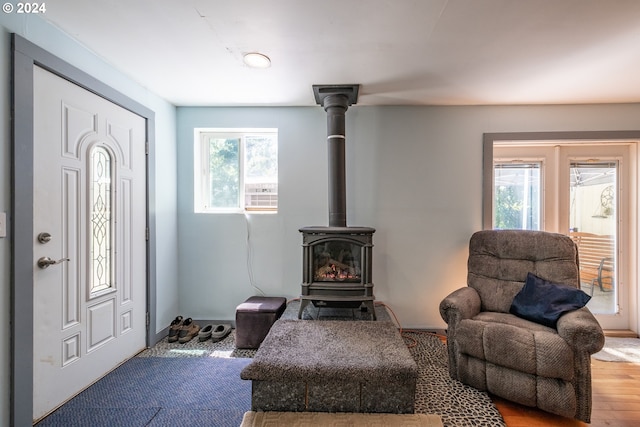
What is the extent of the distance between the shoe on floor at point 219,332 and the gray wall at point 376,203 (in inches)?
7.0

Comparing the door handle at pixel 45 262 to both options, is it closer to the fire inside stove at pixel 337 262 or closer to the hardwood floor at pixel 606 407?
the fire inside stove at pixel 337 262

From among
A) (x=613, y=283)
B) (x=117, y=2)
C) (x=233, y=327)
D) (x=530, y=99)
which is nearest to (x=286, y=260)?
(x=233, y=327)

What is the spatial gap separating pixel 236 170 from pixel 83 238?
146 cm

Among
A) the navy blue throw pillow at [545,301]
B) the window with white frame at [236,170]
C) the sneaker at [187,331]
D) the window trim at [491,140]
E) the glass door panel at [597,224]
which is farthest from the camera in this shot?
the window with white frame at [236,170]

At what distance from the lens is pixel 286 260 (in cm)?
283

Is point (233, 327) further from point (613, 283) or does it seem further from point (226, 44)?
point (613, 283)

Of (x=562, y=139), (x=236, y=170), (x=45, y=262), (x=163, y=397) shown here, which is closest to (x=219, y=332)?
(x=163, y=397)

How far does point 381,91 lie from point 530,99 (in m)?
1.45

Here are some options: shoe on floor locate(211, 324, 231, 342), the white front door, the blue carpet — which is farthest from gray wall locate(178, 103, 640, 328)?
the blue carpet

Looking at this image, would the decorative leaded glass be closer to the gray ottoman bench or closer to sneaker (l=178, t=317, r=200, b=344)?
sneaker (l=178, t=317, r=200, b=344)

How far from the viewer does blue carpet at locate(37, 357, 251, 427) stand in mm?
1595

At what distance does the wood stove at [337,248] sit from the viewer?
90.4 inches

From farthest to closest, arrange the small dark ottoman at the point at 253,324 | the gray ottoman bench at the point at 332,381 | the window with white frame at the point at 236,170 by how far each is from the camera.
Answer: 1. the window with white frame at the point at 236,170
2. the small dark ottoman at the point at 253,324
3. the gray ottoman bench at the point at 332,381

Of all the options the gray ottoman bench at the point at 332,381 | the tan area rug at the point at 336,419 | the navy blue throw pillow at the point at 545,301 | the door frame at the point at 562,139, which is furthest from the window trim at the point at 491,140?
the tan area rug at the point at 336,419
